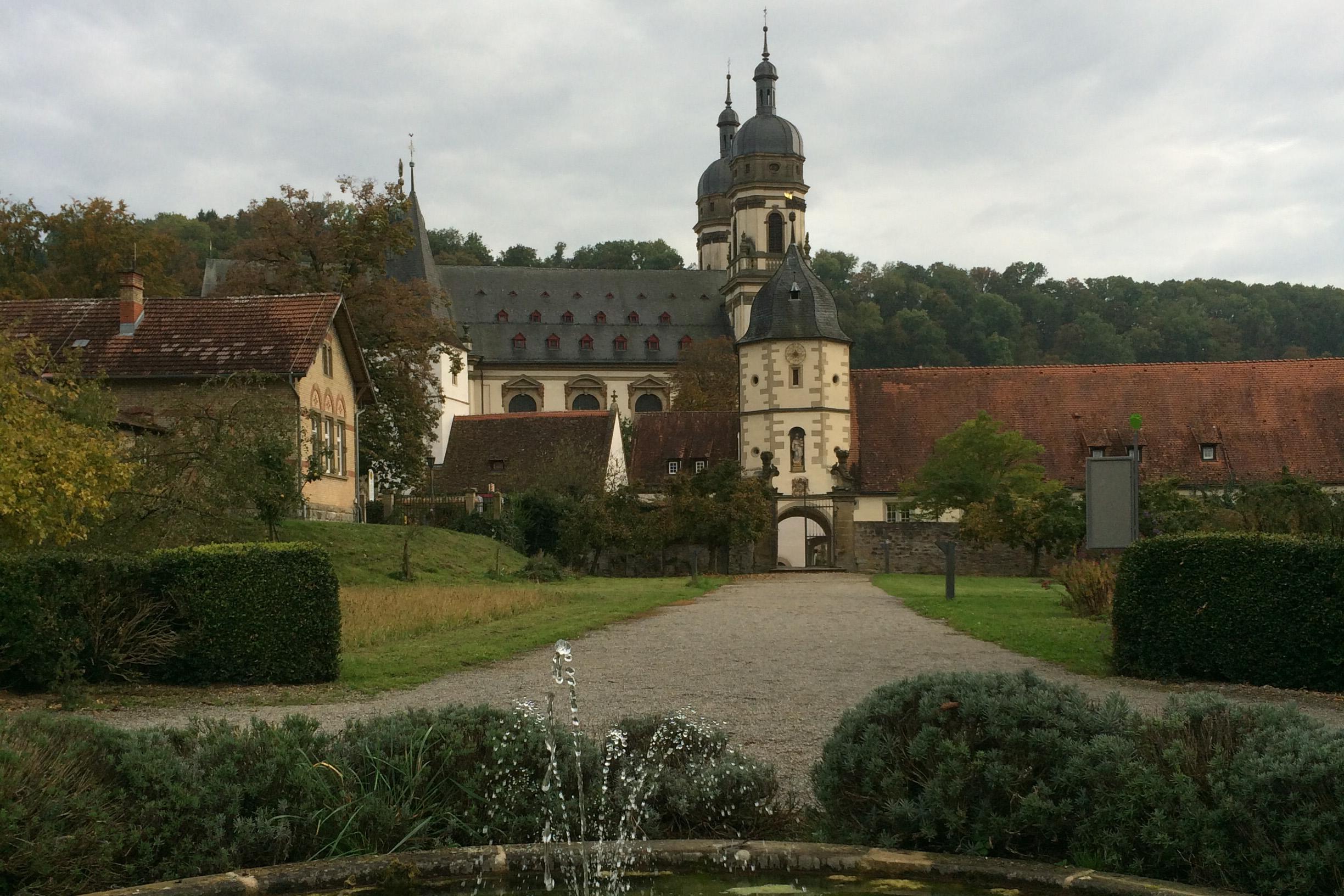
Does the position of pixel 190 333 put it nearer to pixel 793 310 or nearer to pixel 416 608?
pixel 416 608

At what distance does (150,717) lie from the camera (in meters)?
10.2

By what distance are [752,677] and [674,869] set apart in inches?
277

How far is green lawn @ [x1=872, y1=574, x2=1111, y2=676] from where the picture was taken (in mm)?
14320

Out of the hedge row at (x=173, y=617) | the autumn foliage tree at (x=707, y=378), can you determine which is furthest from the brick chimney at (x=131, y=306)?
the autumn foliage tree at (x=707, y=378)

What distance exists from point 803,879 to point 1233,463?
4496 centimetres

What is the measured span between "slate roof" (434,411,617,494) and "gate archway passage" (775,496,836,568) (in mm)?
6929

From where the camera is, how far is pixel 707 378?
75562 millimetres

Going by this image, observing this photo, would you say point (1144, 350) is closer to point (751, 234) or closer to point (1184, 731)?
point (751, 234)

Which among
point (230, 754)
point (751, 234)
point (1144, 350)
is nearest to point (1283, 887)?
point (230, 754)

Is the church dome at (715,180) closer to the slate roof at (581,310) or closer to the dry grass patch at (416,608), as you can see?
the slate roof at (581,310)

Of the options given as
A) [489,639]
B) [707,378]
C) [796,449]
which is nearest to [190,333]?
[489,639]

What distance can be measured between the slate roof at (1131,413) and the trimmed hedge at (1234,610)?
34004 millimetres

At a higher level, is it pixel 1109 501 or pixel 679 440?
pixel 679 440

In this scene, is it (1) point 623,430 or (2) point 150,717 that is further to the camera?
(1) point 623,430
